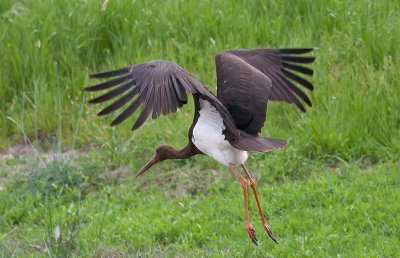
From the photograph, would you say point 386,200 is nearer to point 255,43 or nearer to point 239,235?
point 239,235

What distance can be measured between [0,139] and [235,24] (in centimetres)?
225

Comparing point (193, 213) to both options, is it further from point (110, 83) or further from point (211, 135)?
point (110, 83)

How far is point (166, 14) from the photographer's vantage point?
9.14 meters

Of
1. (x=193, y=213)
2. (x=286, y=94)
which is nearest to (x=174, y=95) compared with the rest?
(x=286, y=94)

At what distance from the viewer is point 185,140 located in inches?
312

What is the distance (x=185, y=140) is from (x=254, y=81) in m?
1.75

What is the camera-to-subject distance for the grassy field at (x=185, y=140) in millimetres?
6641

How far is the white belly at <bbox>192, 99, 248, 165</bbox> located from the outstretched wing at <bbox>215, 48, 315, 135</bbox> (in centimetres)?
15

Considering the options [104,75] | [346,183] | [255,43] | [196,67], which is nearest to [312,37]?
[255,43]

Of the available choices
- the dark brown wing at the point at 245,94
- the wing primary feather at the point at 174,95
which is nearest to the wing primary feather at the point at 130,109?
the wing primary feather at the point at 174,95

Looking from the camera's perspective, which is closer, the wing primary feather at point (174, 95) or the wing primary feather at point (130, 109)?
the wing primary feather at point (130, 109)

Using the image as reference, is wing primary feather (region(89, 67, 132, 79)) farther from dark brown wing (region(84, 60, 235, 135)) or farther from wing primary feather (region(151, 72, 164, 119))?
wing primary feather (region(151, 72, 164, 119))

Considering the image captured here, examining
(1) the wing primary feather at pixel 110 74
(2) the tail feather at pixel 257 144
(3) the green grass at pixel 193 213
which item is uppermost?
(1) the wing primary feather at pixel 110 74

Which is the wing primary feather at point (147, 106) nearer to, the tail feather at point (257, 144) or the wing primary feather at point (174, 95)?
the wing primary feather at point (174, 95)
